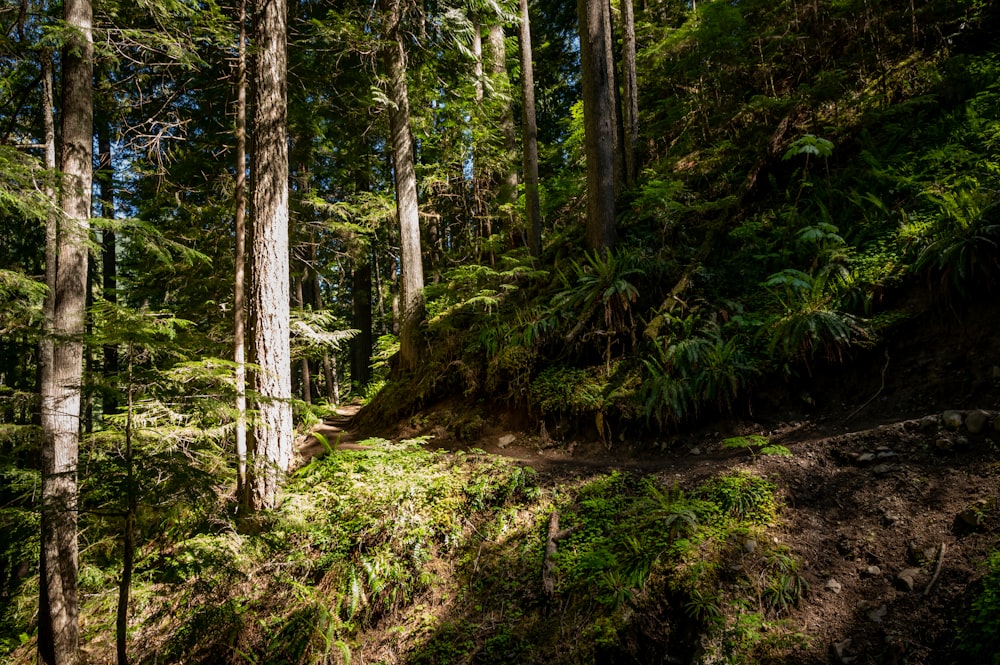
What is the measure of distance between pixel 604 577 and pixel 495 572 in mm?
1239

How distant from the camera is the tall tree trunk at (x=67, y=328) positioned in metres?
5.10

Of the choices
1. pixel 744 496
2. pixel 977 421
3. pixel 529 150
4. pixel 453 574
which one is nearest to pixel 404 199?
pixel 529 150

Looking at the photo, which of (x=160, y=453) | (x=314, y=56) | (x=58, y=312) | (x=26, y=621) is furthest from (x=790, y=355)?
(x=314, y=56)

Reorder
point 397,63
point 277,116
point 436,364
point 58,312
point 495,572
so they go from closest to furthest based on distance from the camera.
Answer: point 495,572
point 58,312
point 277,116
point 436,364
point 397,63

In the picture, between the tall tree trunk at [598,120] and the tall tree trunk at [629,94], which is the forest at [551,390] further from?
the tall tree trunk at [629,94]

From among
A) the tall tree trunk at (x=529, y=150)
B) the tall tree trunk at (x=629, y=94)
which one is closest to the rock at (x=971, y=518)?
the tall tree trunk at (x=529, y=150)

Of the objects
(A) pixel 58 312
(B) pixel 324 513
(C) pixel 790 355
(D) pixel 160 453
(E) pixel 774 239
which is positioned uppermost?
(E) pixel 774 239

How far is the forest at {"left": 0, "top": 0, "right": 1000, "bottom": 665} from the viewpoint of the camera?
3.73 metres

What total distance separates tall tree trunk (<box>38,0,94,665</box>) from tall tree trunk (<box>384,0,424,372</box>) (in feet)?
16.9

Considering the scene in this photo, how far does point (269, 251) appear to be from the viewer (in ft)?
21.1

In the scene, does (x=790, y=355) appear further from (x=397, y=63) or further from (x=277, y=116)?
(x=397, y=63)

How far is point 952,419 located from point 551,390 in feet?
14.4

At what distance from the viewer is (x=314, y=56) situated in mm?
9930

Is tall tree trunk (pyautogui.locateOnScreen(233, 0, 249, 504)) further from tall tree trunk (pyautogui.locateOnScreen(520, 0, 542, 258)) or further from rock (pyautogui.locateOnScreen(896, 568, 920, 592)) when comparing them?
rock (pyautogui.locateOnScreen(896, 568, 920, 592))
